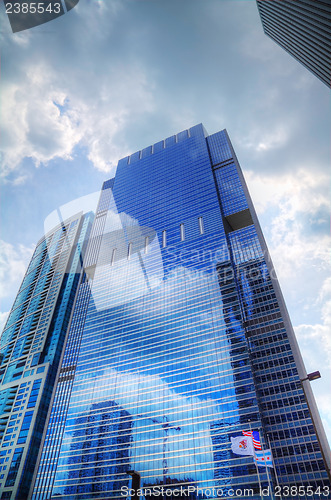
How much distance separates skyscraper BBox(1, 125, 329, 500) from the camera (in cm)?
9750

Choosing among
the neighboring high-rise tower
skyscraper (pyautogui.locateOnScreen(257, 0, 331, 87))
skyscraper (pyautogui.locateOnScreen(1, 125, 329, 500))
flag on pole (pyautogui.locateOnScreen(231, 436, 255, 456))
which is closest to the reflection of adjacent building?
skyscraper (pyautogui.locateOnScreen(1, 125, 329, 500))

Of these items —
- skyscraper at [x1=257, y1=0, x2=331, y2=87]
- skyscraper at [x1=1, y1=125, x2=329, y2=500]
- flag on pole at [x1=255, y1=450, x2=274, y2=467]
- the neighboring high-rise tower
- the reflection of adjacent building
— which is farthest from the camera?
the neighboring high-rise tower

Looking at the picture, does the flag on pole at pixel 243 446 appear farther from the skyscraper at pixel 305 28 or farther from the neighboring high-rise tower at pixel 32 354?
the neighboring high-rise tower at pixel 32 354

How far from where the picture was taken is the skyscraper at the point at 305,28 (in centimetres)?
7073

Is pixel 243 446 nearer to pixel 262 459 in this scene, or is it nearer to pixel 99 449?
pixel 262 459

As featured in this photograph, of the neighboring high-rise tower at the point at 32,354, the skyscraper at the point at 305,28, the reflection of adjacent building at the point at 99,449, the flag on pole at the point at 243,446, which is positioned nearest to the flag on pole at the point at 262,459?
the flag on pole at the point at 243,446

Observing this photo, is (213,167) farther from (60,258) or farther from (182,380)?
(182,380)

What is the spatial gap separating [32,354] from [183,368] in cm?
7359

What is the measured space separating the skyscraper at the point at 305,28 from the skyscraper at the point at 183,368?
69567 millimetres

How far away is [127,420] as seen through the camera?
114 meters

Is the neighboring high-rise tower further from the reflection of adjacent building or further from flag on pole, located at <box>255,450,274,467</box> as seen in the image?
flag on pole, located at <box>255,450,274,467</box>

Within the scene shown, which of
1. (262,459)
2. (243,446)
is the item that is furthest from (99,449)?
(243,446)

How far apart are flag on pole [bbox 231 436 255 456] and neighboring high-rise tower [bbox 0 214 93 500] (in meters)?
108

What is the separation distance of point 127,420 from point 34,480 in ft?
131
